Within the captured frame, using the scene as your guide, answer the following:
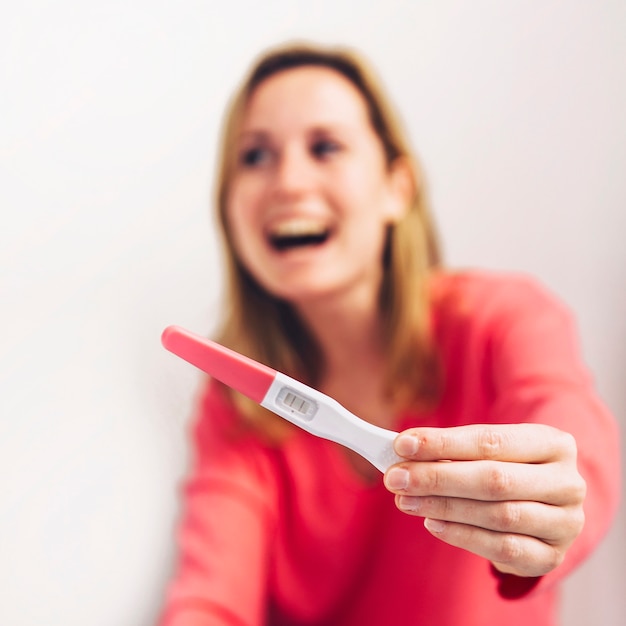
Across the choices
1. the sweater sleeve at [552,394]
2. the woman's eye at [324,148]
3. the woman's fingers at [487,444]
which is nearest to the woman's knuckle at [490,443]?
the woman's fingers at [487,444]

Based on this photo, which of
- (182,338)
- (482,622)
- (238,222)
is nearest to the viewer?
(182,338)

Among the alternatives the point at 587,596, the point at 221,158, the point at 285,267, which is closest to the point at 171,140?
the point at 221,158

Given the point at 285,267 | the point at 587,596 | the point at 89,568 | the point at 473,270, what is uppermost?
the point at 473,270

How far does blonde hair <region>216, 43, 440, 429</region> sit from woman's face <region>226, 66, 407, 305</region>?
1 centimetres

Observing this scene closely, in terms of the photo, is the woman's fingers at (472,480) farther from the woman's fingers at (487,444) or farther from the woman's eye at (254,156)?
the woman's eye at (254,156)

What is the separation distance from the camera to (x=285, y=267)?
27.6 inches

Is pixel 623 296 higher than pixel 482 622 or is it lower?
higher

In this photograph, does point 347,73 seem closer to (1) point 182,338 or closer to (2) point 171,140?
(2) point 171,140

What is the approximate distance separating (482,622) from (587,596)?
210 millimetres

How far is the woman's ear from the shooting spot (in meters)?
0.76

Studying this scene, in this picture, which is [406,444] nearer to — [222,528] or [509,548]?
[509,548]

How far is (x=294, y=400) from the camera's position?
1.42ft

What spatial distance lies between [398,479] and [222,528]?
1.05ft

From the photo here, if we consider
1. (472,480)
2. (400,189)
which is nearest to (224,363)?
(472,480)
